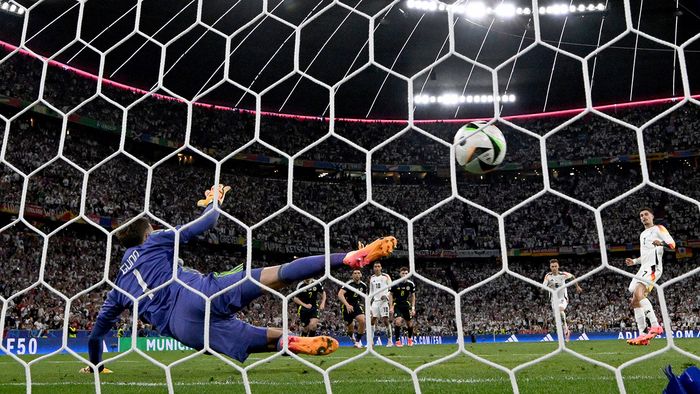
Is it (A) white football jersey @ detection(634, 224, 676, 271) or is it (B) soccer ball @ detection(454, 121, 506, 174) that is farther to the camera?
(A) white football jersey @ detection(634, 224, 676, 271)

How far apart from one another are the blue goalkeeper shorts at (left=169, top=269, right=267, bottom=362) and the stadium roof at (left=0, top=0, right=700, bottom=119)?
404 inches

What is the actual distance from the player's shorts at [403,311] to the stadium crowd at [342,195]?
5967 mm

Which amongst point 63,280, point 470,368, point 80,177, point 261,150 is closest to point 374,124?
point 261,150

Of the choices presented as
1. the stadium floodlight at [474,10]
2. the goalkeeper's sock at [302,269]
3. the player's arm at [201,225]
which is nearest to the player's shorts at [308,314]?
the stadium floodlight at [474,10]

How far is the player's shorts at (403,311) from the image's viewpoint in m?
10.2

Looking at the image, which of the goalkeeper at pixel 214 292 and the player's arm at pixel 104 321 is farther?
the player's arm at pixel 104 321

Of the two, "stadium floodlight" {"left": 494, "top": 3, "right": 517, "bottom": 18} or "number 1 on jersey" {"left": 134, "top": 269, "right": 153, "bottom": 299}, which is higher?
"stadium floodlight" {"left": 494, "top": 3, "right": 517, "bottom": 18}

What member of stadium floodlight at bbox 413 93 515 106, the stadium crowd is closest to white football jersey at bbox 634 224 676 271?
the stadium crowd

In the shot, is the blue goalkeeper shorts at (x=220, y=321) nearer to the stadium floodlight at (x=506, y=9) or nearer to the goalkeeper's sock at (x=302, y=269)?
the goalkeeper's sock at (x=302, y=269)

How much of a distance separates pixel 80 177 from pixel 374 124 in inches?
471

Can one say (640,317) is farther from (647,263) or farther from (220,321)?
(220,321)

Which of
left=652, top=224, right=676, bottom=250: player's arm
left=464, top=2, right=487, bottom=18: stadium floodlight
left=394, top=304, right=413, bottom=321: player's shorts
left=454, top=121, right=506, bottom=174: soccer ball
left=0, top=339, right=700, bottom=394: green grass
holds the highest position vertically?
left=464, top=2, right=487, bottom=18: stadium floodlight

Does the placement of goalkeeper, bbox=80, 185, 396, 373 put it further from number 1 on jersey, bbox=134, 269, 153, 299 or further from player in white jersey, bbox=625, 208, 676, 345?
player in white jersey, bbox=625, 208, 676, 345

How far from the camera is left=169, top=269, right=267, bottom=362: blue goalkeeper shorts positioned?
3029 millimetres
